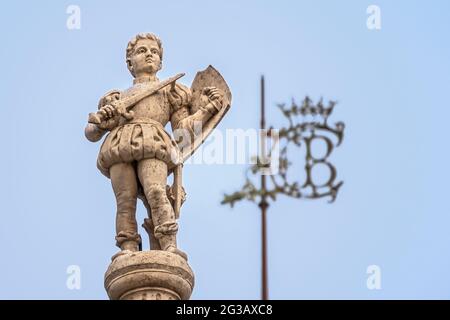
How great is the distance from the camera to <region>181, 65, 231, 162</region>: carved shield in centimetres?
1752

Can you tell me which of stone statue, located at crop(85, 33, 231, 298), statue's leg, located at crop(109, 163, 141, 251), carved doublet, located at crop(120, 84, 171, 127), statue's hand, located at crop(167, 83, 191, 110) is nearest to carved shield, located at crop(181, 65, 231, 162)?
stone statue, located at crop(85, 33, 231, 298)

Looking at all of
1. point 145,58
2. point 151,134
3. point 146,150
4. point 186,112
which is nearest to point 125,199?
point 146,150

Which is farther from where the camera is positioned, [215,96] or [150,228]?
[215,96]

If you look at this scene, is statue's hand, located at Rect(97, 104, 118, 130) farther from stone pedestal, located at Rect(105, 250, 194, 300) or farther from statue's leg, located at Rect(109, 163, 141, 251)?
stone pedestal, located at Rect(105, 250, 194, 300)

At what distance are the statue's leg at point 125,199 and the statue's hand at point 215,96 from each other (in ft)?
5.41

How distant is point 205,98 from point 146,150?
158cm

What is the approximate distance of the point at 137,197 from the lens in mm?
16922

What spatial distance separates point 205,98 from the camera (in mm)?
17734

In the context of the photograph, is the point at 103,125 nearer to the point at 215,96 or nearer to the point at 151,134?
the point at 151,134

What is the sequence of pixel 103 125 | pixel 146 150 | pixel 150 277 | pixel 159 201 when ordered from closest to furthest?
pixel 150 277 < pixel 159 201 < pixel 146 150 < pixel 103 125

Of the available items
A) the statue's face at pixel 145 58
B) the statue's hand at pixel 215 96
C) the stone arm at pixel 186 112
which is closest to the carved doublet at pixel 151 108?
the stone arm at pixel 186 112

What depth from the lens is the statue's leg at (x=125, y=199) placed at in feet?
54.1

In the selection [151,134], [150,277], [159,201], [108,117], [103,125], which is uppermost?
[108,117]
